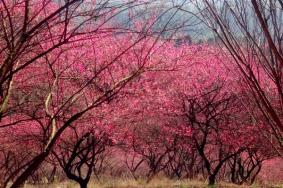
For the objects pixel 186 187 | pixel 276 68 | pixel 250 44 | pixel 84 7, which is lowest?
pixel 186 187

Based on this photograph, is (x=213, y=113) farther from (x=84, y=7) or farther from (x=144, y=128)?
(x=84, y=7)

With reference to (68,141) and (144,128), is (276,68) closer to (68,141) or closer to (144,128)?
(68,141)

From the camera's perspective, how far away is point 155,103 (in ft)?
57.3

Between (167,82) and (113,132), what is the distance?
404 centimetres

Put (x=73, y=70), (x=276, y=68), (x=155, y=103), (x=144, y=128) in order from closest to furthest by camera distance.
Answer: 1. (x=276, y=68)
2. (x=73, y=70)
3. (x=155, y=103)
4. (x=144, y=128)

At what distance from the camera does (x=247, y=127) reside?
16.6 metres

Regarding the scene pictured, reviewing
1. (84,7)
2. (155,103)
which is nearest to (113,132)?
(155,103)

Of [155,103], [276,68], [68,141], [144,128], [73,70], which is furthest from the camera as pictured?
[144,128]

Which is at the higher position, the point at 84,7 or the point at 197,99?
the point at 197,99

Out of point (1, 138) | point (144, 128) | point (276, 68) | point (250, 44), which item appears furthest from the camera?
point (144, 128)

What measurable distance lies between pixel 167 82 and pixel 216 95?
87.7 inches

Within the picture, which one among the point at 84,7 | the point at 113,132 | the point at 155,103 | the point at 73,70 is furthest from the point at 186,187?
the point at 84,7

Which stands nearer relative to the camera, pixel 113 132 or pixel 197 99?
pixel 113 132

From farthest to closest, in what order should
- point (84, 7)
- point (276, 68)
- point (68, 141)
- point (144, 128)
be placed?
point (144, 128), point (68, 141), point (84, 7), point (276, 68)
